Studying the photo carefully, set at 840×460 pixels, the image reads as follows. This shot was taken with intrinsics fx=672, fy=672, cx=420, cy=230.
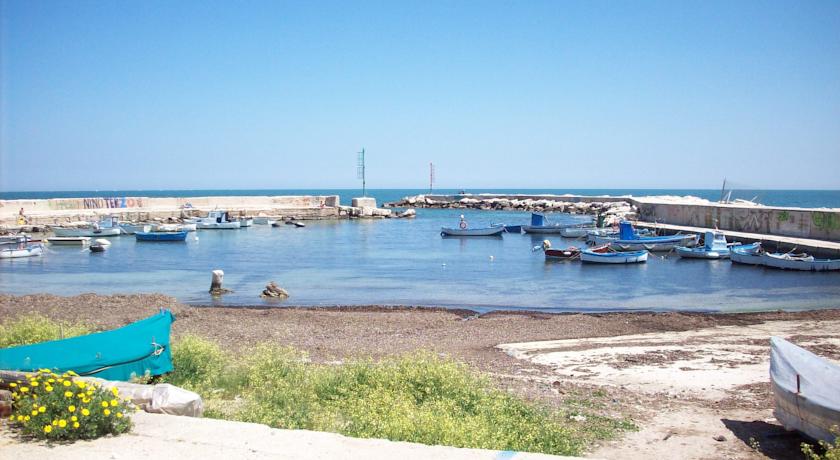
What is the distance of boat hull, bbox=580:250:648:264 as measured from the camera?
121ft

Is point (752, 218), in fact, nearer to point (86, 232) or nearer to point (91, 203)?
point (86, 232)

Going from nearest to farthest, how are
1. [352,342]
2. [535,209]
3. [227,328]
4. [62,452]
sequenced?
[62,452] < [352,342] < [227,328] < [535,209]

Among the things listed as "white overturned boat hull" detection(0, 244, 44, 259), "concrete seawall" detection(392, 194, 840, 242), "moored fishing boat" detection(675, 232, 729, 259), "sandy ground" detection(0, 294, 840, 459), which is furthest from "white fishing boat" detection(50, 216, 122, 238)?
"concrete seawall" detection(392, 194, 840, 242)

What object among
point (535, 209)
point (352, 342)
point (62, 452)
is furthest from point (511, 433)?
point (535, 209)

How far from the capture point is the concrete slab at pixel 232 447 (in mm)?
6078

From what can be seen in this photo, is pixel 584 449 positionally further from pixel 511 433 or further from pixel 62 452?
pixel 62 452

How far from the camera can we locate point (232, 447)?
20.7ft

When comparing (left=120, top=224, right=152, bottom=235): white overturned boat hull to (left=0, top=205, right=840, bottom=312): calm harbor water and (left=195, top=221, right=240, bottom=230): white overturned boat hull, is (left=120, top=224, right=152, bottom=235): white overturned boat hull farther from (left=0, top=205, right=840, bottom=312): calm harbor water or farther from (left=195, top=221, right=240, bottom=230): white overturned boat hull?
(left=0, top=205, right=840, bottom=312): calm harbor water

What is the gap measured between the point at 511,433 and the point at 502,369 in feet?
18.8

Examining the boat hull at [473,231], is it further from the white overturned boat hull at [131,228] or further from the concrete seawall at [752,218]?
the white overturned boat hull at [131,228]

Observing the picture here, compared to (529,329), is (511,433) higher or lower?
higher

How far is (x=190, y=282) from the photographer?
1195 inches

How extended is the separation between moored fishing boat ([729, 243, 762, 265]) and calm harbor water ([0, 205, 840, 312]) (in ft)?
1.65

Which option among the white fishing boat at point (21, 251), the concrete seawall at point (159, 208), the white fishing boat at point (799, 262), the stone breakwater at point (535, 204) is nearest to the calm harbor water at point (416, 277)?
the white fishing boat at point (799, 262)
